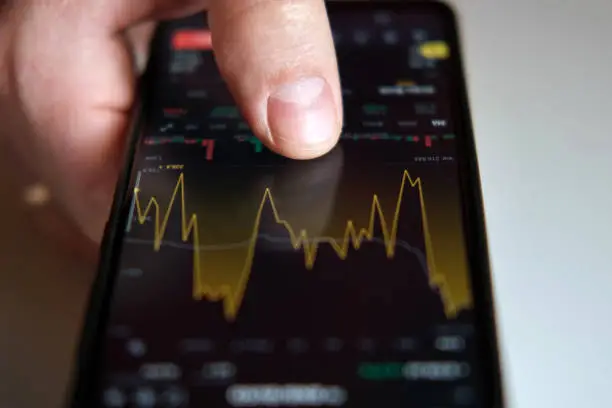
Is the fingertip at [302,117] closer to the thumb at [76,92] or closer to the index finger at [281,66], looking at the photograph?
the index finger at [281,66]

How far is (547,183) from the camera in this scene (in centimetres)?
44

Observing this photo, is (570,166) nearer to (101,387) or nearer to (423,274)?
(423,274)

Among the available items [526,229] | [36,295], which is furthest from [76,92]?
[526,229]

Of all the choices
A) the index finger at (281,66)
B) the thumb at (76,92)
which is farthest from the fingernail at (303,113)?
the thumb at (76,92)

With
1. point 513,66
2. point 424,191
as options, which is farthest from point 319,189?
point 513,66

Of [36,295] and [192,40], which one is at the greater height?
[192,40]

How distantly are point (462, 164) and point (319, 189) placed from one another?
7 cm

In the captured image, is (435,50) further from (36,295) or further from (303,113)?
(36,295)

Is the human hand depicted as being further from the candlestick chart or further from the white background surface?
the white background surface

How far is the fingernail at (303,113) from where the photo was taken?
37 centimetres

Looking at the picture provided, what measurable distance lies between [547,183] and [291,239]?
0.14 metres

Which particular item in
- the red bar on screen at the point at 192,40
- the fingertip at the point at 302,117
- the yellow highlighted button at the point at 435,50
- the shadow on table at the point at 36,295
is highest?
the red bar on screen at the point at 192,40

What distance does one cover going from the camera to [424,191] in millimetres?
394

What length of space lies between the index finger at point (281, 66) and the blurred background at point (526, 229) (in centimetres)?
11
